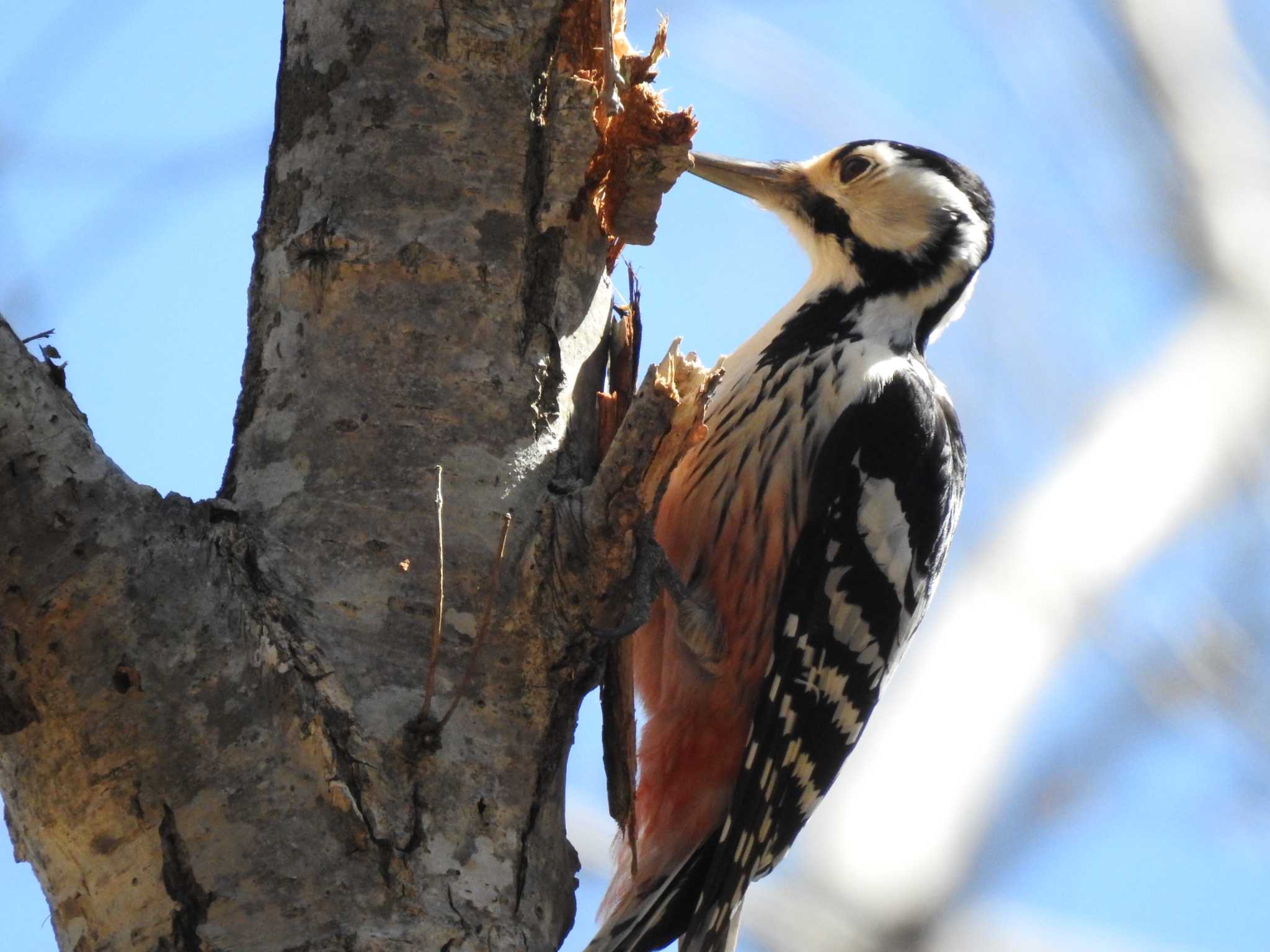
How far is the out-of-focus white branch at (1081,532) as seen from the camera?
3951 mm

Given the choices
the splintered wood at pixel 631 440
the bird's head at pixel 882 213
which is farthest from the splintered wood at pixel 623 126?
the bird's head at pixel 882 213

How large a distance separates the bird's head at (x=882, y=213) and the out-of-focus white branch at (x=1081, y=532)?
997 mm

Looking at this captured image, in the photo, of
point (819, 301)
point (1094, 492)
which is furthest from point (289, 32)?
point (1094, 492)

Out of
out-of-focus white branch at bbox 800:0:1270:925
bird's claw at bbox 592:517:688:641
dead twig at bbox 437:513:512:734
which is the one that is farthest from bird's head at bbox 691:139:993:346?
dead twig at bbox 437:513:512:734

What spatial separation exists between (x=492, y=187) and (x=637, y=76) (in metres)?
0.33

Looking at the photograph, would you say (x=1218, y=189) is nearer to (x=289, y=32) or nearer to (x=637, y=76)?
(x=637, y=76)

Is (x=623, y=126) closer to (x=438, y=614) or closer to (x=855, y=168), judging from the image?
(x=438, y=614)

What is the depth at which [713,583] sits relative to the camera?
323 cm

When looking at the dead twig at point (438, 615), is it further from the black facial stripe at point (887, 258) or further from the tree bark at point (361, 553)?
the black facial stripe at point (887, 258)

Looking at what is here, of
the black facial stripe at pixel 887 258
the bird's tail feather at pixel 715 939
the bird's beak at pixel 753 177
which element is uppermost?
the bird's beak at pixel 753 177

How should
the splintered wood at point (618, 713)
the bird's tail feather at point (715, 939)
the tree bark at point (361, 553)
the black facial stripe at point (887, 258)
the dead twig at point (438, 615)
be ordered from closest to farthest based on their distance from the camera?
the tree bark at point (361, 553)
the dead twig at point (438, 615)
the splintered wood at point (618, 713)
the bird's tail feather at point (715, 939)
the black facial stripe at point (887, 258)

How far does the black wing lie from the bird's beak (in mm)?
775

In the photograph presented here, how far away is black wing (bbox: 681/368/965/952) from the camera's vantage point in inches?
122

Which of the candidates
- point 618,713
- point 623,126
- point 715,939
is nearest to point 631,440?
point 618,713
